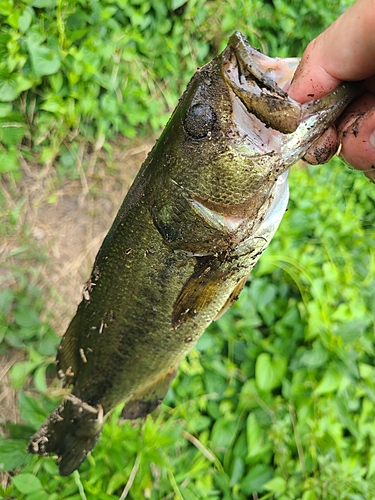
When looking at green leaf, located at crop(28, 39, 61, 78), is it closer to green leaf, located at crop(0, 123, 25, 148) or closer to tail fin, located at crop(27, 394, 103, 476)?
green leaf, located at crop(0, 123, 25, 148)

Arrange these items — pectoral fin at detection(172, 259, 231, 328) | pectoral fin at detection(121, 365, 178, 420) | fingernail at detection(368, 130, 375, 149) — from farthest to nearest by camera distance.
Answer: pectoral fin at detection(121, 365, 178, 420) < pectoral fin at detection(172, 259, 231, 328) < fingernail at detection(368, 130, 375, 149)

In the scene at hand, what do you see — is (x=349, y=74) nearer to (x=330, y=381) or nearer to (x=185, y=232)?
(x=185, y=232)

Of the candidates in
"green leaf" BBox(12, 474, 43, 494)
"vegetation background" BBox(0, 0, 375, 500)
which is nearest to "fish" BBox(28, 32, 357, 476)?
"green leaf" BBox(12, 474, 43, 494)

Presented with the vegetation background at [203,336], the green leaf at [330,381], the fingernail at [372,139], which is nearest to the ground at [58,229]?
the vegetation background at [203,336]

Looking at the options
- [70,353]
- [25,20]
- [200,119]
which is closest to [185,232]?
[200,119]

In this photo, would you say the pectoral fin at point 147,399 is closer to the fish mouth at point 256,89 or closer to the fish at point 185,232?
the fish at point 185,232
